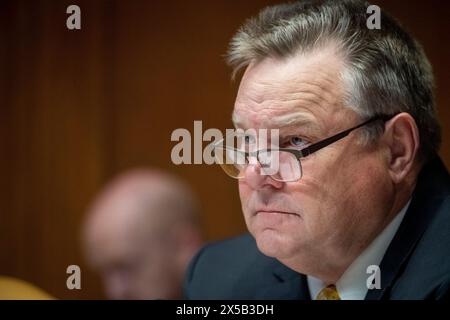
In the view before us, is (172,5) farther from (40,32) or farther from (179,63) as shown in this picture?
(40,32)

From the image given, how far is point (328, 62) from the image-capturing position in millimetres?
1707

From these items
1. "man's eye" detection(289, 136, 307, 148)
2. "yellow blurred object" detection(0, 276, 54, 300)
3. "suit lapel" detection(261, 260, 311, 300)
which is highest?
"man's eye" detection(289, 136, 307, 148)

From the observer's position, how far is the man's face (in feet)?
5.57

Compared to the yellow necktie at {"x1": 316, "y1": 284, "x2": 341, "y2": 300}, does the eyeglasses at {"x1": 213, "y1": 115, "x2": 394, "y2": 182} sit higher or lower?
higher

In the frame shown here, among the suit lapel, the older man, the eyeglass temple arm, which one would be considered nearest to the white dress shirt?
the older man

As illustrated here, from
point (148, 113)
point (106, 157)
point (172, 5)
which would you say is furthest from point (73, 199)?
point (172, 5)

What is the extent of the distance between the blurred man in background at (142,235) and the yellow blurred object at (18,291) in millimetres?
235

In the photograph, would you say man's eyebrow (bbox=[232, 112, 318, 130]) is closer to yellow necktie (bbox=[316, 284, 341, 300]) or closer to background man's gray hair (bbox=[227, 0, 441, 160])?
background man's gray hair (bbox=[227, 0, 441, 160])

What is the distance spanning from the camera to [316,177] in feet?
5.58

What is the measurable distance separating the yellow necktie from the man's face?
0.14 m

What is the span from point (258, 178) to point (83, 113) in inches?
32.3

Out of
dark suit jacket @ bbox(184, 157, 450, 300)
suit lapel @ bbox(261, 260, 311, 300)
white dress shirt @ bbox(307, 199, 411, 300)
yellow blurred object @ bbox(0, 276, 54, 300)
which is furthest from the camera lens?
yellow blurred object @ bbox(0, 276, 54, 300)

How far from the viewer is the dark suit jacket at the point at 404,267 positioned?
1.66m
